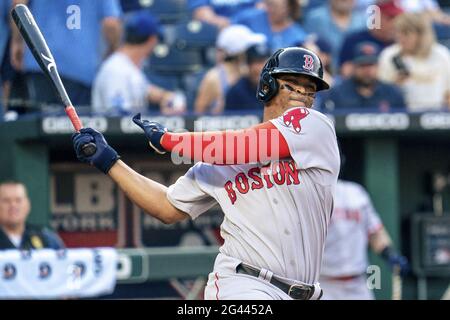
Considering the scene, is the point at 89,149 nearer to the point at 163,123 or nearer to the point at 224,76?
the point at 163,123

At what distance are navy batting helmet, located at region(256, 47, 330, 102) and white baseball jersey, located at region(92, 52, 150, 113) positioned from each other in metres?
4.00

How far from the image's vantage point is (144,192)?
14.1ft

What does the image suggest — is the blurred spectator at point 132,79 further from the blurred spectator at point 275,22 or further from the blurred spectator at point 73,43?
the blurred spectator at point 275,22

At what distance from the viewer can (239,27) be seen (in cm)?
854

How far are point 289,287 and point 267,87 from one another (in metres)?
0.75

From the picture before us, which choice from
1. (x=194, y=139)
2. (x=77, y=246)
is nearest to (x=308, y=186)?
(x=194, y=139)

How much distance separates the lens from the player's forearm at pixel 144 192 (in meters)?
4.26

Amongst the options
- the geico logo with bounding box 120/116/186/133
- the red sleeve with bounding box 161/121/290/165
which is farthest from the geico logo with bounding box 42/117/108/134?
the red sleeve with bounding box 161/121/290/165

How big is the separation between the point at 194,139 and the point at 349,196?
4.45 metres

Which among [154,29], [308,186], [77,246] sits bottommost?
[308,186]

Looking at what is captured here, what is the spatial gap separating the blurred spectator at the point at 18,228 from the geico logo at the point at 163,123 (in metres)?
0.86

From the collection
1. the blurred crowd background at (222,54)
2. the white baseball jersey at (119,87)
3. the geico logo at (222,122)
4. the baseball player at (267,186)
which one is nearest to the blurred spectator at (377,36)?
the blurred crowd background at (222,54)

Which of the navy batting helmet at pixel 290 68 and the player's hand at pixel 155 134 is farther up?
the navy batting helmet at pixel 290 68
